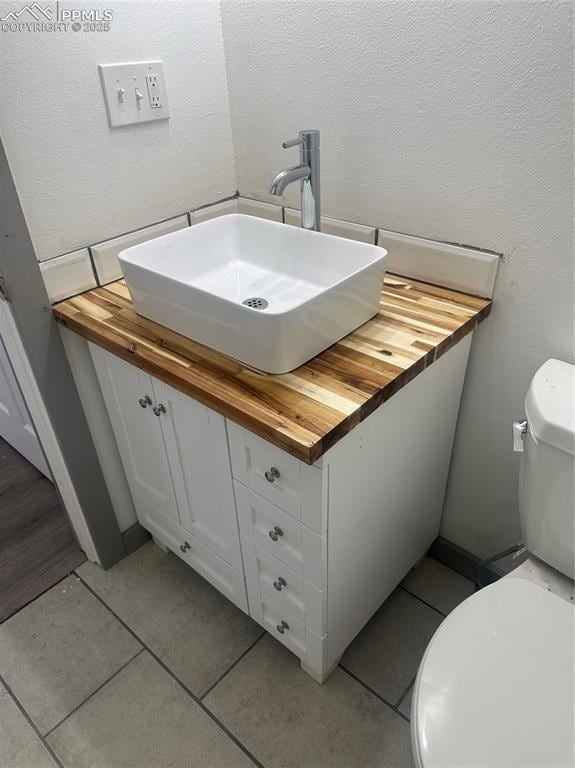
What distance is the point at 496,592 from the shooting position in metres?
0.96

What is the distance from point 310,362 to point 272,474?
0.21 m

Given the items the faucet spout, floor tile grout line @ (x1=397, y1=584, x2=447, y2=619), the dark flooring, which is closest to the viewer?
the faucet spout

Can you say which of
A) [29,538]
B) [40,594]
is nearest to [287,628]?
[40,594]

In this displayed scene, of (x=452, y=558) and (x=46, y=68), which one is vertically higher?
(x=46, y=68)

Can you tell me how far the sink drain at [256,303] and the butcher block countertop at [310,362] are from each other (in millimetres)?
172

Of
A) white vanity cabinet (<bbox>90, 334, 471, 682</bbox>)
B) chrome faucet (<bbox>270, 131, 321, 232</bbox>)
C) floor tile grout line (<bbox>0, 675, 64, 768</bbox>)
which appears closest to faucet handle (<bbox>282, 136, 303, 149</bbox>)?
chrome faucet (<bbox>270, 131, 321, 232</bbox>)

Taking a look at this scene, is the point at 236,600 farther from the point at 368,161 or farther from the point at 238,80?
the point at 238,80

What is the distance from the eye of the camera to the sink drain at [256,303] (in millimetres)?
1133

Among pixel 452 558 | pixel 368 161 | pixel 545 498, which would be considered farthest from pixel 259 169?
pixel 452 558

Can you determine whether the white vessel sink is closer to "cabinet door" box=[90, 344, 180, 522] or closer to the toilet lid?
"cabinet door" box=[90, 344, 180, 522]

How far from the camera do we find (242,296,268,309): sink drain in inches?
44.6

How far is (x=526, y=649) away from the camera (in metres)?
0.86

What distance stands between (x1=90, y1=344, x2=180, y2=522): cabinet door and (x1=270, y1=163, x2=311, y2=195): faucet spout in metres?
0.46

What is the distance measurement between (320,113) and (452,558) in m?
1.20
